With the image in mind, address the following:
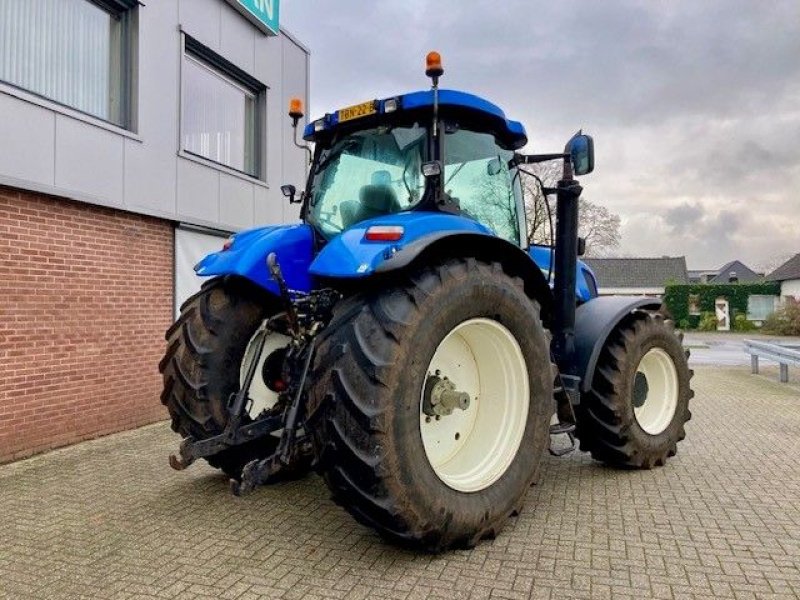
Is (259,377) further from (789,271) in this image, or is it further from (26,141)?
(789,271)

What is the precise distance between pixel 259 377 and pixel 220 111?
5.63 metres

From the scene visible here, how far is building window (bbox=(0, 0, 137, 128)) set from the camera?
5.51 m

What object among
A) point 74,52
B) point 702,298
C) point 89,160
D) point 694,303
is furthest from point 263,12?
point 702,298

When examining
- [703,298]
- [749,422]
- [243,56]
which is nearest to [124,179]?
[243,56]

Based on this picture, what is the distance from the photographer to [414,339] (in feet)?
9.32

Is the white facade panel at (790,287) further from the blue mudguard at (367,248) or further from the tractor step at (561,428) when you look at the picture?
the blue mudguard at (367,248)

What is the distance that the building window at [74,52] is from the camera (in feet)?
18.1

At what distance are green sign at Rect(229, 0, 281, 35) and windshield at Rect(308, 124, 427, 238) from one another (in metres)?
4.93

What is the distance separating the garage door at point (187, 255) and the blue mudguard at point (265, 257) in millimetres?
3448

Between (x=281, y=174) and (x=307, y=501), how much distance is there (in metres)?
6.37

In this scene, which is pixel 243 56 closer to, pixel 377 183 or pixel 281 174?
pixel 281 174

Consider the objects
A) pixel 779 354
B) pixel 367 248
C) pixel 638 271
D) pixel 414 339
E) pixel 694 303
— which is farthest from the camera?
pixel 638 271

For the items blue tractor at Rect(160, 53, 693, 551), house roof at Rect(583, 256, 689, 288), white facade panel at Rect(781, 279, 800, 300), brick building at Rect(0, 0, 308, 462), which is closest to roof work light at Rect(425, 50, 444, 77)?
blue tractor at Rect(160, 53, 693, 551)

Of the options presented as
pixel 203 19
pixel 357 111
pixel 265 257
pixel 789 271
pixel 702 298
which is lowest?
pixel 265 257
